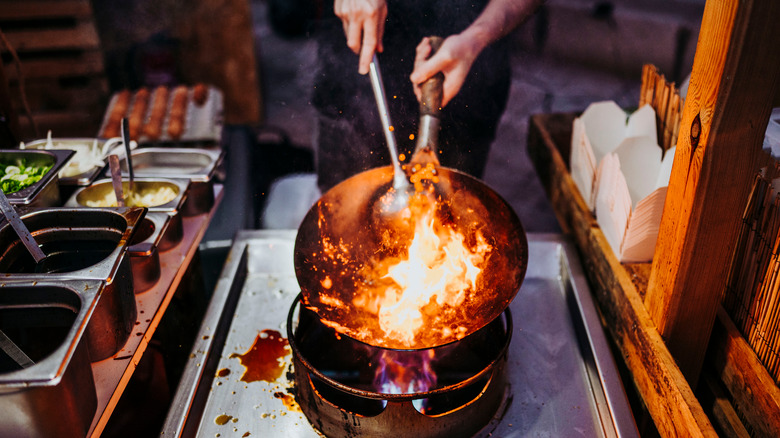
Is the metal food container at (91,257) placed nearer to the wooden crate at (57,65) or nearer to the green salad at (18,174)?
the green salad at (18,174)

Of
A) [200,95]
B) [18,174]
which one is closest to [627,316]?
[18,174]

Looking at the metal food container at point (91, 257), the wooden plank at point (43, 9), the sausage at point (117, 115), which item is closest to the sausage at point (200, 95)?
the sausage at point (117, 115)

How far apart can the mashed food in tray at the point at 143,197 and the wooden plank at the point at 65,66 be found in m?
2.20

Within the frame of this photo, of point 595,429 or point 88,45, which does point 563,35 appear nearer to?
point 88,45

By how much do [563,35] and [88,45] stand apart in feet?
19.5

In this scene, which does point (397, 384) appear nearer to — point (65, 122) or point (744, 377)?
point (744, 377)

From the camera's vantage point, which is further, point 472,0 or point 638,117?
point 638,117

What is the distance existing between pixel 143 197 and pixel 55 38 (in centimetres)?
230

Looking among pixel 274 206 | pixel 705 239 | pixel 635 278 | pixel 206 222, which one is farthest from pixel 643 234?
pixel 274 206

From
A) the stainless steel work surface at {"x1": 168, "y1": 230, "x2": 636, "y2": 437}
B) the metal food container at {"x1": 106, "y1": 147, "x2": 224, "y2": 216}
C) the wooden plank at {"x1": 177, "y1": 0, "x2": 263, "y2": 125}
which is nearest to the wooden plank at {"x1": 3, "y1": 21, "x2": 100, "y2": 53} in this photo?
the wooden plank at {"x1": 177, "y1": 0, "x2": 263, "y2": 125}

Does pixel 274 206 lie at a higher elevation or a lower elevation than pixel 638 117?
lower

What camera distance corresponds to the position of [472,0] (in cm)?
174

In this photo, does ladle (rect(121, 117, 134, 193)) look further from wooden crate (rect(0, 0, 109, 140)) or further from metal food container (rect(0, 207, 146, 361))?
wooden crate (rect(0, 0, 109, 140))

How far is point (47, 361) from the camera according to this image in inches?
41.3
